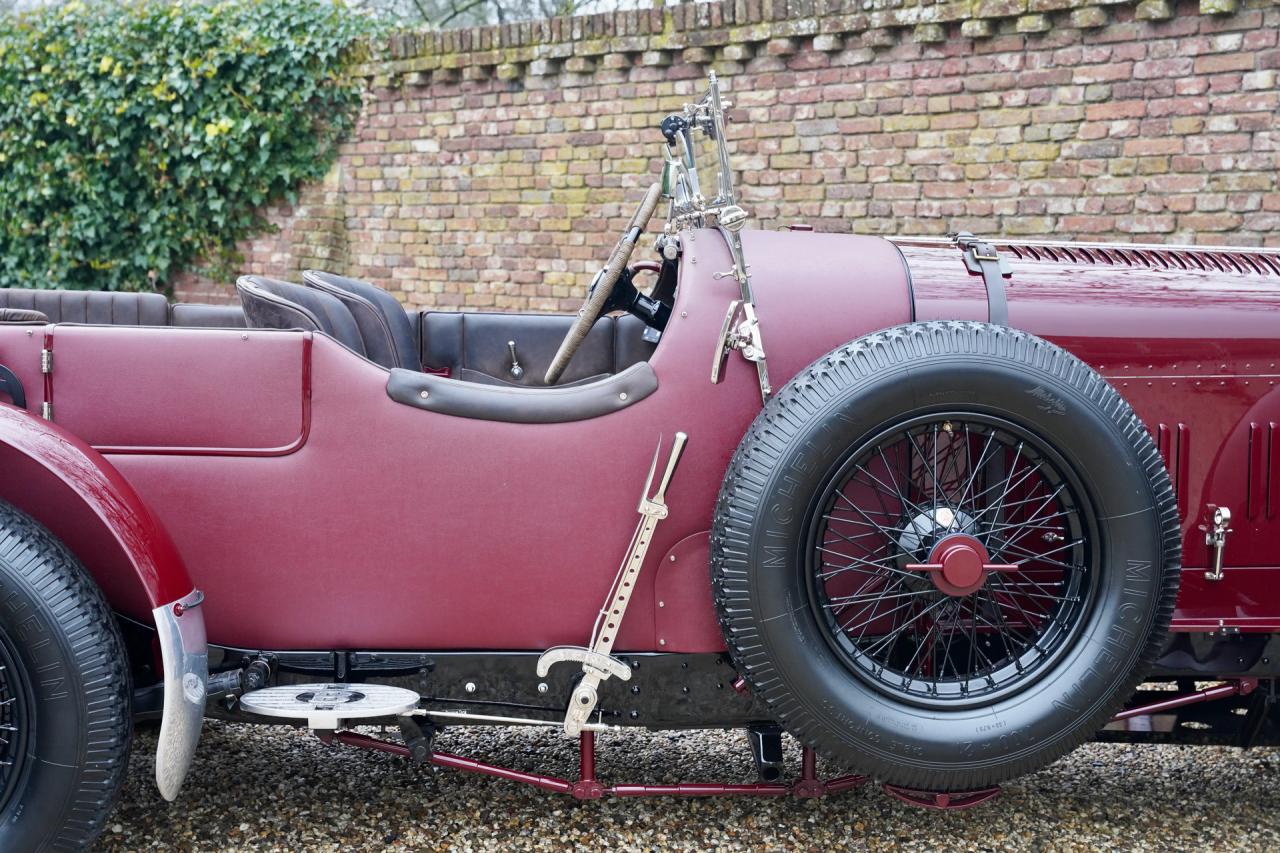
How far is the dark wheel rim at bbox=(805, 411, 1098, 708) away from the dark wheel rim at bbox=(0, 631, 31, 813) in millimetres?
1517

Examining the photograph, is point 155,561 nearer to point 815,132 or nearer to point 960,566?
point 960,566

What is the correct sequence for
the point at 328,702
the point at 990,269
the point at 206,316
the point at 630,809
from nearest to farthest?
the point at 328,702, the point at 990,269, the point at 630,809, the point at 206,316

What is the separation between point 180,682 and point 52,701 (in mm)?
A: 232

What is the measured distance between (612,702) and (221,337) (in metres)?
1.13

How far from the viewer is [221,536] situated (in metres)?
2.16

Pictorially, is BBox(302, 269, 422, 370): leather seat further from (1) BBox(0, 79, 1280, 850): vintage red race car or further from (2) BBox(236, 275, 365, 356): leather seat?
(1) BBox(0, 79, 1280, 850): vintage red race car

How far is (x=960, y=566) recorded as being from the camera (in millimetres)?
1998

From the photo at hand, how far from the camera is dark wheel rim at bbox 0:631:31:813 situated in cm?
196

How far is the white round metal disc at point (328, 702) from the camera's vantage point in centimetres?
205

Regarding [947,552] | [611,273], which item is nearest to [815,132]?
[611,273]

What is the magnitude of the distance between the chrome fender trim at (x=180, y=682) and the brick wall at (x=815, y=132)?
214 inches

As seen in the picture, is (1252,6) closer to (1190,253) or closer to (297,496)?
(1190,253)

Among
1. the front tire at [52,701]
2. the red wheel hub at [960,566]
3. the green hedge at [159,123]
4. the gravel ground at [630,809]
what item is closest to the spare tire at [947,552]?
the red wheel hub at [960,566]

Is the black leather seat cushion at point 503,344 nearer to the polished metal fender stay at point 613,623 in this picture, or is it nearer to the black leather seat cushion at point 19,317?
the polished metal fender stay at point 613,623
